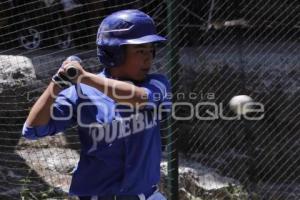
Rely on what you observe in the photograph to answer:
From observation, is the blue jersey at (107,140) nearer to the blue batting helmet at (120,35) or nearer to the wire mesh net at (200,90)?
the blue batting helmet at (120,35)

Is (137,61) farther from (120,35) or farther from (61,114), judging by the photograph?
(61,114)

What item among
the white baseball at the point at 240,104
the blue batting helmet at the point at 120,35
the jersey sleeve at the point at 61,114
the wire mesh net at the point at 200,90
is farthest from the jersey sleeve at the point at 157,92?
the white baseball at the point at 240,104

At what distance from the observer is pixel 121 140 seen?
109 inches

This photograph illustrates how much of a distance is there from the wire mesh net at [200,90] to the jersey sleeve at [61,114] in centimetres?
188

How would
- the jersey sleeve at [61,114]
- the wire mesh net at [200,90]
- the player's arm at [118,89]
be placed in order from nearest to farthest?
the player's arm at [118,89] → the jersey sleeve at [61,114] → the wire mesh net at [200,90]

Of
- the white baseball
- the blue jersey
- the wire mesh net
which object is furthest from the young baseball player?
the white baseball

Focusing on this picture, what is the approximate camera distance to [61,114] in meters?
2.72

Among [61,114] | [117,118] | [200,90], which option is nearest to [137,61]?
[117,118]

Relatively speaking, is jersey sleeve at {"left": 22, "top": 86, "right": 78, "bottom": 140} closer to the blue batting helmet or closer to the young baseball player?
the young baseball player

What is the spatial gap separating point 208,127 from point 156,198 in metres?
2.85

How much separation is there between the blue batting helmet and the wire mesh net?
74.5 inches

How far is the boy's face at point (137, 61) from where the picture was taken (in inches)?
108

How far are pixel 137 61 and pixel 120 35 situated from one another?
13cm

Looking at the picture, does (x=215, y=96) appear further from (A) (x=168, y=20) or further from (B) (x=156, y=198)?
(B) (x=156, y=198)
